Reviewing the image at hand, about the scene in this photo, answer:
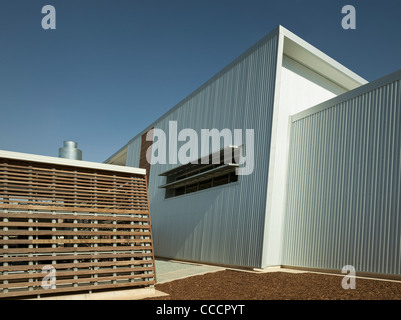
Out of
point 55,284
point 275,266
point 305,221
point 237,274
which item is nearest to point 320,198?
point 305,221

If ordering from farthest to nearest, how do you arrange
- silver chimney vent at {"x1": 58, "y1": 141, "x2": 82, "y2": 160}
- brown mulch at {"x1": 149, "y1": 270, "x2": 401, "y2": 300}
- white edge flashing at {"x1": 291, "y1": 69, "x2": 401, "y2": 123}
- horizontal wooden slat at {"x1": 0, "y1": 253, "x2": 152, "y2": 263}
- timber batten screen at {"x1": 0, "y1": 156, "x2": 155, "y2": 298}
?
silver chimney vent at {"x1": 58, "y1": 141, "x2": 82, "y2": 160}
white edge flashing at {"x1": 291, "y1": 69, "x2": 401, "y2": 123}
brown mulch at {"x1": 149, "y1": 270, "x2": 401, "y2": 300}
timber batten screen at {"x1": 0, "y1": 156, "x2": 155, "y2": 298}
horizontal wooden slat at {"x1": 0, "y1": 253, "x2": 152, "y2": 263}

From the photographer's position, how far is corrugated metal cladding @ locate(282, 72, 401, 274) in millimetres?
7910

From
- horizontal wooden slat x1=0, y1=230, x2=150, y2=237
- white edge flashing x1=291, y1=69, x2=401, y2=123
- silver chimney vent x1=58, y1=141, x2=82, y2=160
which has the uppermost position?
silver chimney vent x1=58, y1=141, x2=82, y2=160

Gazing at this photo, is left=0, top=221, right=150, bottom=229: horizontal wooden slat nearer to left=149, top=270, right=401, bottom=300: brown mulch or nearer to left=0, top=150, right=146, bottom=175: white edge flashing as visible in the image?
left=0, top=150, right=146, bottom=175: white edge flashing

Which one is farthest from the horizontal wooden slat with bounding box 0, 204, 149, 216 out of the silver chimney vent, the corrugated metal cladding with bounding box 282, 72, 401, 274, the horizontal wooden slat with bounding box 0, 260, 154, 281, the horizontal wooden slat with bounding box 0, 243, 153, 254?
the silver chimney vent

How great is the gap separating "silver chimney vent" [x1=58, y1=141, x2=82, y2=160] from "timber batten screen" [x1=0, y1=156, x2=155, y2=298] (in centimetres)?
2750

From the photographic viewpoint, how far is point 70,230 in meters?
6.48

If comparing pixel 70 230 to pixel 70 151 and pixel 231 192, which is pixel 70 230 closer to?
pixel 231 192

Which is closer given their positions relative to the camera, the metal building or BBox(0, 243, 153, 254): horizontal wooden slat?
BBox(0, 243, 153, 254): horizontal wooden slat

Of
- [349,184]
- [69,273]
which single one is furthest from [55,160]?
[349,184]

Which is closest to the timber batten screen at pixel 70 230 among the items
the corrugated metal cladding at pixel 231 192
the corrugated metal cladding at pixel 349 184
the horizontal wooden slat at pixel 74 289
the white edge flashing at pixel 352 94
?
the horizontal wooden slat at pixel 74 289

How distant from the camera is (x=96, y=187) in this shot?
6805 millimetres

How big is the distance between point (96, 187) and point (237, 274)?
15.5 feet

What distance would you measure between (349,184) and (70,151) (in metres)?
29.1
